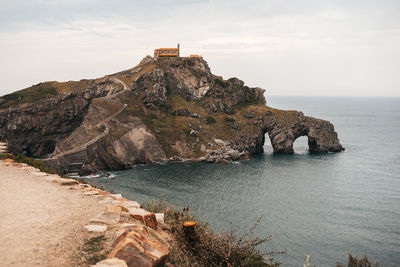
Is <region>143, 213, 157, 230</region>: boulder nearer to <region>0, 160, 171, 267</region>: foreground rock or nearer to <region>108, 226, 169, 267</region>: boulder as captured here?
<region>0, 160, 171, 267</region>: foreground rock

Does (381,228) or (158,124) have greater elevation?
(158,124)

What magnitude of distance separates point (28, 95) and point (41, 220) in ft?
431

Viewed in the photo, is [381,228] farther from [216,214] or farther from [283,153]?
[283,153]

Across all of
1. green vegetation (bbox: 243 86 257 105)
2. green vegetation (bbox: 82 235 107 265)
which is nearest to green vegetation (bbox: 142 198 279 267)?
green vegetation (bbox: 82 235 107 265)

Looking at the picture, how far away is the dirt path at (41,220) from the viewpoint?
34.6ft

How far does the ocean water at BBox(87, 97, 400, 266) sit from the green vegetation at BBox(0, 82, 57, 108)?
6054cm

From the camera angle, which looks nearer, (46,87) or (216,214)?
(216,214)

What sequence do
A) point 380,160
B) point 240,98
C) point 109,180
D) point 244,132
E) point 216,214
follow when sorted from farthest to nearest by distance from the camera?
point 240,98 < point 244,132 < point 380,160 < point 109,180 < point 216,214

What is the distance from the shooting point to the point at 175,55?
152 m

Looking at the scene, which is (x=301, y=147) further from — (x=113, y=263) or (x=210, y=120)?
(x=113, y=263)

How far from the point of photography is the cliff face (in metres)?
105

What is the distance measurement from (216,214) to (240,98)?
320 ft

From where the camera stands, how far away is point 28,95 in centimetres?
12650

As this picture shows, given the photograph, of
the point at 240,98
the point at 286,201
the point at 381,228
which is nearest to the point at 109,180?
the point at 286,201
